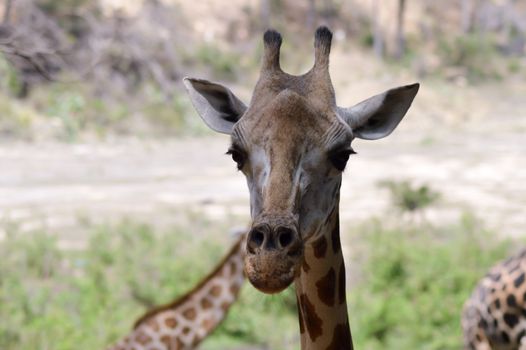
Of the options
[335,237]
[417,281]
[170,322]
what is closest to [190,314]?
[170,322]

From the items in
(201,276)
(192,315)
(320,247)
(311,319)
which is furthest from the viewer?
(201,276)

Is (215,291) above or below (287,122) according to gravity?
below

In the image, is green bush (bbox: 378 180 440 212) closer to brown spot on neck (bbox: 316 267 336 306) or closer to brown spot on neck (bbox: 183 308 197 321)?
brown spot on neck (bbox: 183 308 197 321)

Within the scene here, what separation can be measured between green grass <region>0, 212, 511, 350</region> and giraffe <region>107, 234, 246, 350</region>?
1625mm

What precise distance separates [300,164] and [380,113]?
0.56 m

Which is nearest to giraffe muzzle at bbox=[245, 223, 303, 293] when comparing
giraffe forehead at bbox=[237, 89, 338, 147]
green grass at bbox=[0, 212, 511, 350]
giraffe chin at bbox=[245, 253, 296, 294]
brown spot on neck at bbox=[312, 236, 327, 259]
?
giraffe chin at bbox=[245, 253, 296, 294]

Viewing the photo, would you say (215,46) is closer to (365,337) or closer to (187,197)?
(187,197)

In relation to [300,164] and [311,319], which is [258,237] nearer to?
[300,164]

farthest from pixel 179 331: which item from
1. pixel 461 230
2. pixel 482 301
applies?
pixel 461 230

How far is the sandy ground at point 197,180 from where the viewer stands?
13.8 meters

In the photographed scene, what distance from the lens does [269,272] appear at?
8.29ft

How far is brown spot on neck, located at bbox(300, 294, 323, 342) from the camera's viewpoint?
330cm

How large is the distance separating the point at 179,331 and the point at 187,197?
9.28 metres

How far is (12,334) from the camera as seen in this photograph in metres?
7.75
